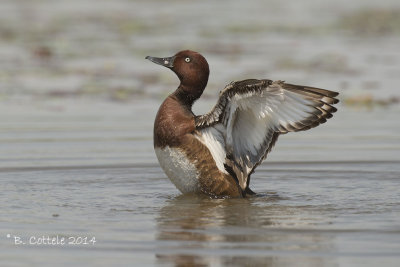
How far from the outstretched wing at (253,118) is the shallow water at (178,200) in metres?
0.37

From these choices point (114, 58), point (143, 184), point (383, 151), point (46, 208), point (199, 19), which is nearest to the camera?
point (46, 208)

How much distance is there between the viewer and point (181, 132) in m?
7.99

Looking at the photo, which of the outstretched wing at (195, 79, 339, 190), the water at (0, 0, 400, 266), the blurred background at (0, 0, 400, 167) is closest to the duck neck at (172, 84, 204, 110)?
the outstretched wing at (195, 79, 339, 190)

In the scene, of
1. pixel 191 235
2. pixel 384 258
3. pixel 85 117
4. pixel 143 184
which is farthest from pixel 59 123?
pixel 384 258

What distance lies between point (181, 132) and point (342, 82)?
640 centimetres

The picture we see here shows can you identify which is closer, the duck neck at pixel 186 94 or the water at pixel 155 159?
the water at pixel 155 159

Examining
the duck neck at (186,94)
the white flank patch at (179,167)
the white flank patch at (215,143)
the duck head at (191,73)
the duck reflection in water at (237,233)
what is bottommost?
the duck reflection in water at (237,233)

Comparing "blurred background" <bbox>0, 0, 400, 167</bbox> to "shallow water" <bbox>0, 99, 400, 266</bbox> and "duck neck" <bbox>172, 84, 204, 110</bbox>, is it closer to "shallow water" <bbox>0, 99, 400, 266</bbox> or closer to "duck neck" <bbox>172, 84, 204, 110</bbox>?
"shallow water" <bbox>0, 99, 400, 266</bbox>

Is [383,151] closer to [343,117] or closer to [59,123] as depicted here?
[343,117]

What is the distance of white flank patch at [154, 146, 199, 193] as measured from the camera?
313 inches

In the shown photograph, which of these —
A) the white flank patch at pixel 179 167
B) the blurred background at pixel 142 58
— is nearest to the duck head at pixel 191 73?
the white flank patch at pixel 179 167

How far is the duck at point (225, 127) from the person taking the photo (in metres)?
7.65

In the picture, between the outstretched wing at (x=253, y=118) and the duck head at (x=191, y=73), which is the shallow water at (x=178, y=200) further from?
the duck head at (x=191, y=73)

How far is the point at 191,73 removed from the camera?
27.5 feet
